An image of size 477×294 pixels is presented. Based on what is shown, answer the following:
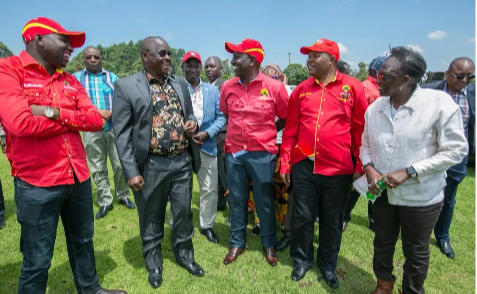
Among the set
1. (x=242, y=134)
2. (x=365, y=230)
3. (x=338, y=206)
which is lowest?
(x=365, y=230)

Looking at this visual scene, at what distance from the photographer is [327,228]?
3.19 m

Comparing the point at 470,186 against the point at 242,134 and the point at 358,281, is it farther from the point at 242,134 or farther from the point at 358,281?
the point at 242,134

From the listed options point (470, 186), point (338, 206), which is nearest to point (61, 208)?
point (338, 206)

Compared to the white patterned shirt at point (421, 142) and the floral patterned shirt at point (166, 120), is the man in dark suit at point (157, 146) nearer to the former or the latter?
the floral patterned shirt at point (166, 120)

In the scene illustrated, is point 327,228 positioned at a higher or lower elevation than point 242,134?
lower

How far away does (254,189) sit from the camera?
11.6 feet

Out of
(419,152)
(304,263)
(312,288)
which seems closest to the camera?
(419,152)

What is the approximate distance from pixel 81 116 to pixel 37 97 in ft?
1.02

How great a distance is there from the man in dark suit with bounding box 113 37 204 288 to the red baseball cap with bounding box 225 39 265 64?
0.64 m

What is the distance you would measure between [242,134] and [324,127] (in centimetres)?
89

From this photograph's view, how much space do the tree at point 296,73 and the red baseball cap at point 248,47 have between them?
2586 cm

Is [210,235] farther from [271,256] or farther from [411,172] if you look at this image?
[411,172]

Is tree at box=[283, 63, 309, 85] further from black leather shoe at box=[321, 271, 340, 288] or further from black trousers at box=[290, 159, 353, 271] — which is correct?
black leather shoe at box=[321, 271, 340, 288]

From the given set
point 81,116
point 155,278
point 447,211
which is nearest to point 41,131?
point 81,116
